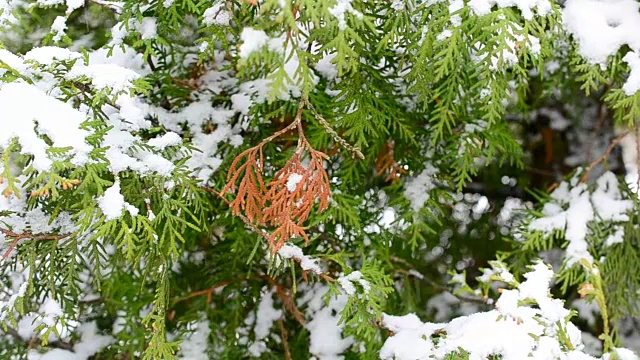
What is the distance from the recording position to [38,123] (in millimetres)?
1066

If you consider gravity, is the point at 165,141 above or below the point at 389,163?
below

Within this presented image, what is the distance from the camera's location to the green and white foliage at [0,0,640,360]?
117 cm

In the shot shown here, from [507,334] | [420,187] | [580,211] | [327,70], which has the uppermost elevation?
[327,70]

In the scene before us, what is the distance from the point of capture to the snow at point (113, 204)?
1.13 meters

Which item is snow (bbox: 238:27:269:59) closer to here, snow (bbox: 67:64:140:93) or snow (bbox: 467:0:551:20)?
snow (bbox: 67:64:140:93)

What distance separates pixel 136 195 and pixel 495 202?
5.82 ft

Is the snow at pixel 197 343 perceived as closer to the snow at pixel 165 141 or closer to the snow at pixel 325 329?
the snow at pixel 325 329

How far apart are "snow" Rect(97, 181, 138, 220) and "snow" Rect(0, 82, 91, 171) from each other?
8cm

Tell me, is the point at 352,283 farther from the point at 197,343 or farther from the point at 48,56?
the point at 48,56

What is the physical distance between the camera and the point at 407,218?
5.70ft

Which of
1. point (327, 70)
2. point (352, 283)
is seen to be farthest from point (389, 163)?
point (352, 283)

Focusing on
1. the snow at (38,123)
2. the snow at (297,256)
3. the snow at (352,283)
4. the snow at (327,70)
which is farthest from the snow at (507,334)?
the snow at (38,123)

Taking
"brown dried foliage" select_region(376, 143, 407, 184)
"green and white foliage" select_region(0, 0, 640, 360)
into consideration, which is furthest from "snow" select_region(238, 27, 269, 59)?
"brown dried foliage" select_region(376, 143, 407, 184)

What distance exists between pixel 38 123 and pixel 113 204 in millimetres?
196
